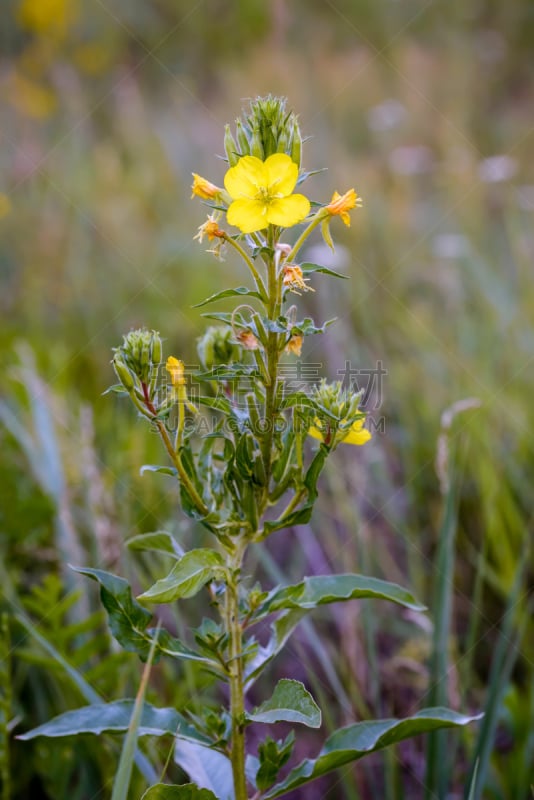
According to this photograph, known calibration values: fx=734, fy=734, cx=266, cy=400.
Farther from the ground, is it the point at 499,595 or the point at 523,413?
the point at 523,413

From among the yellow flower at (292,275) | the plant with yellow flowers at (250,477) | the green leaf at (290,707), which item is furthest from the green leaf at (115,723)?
the yellow flower at (292,275)

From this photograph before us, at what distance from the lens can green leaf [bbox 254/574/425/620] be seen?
88 centimetres

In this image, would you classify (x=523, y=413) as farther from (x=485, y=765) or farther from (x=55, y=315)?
(x=55, y=315)

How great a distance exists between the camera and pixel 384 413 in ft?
7.82

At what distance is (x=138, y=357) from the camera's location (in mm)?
875

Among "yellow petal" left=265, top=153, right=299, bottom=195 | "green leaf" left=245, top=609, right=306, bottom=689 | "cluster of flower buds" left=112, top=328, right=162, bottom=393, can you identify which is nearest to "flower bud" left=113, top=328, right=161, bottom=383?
"cluster of flower buds" left=112, top=328, right=162, bottom=393

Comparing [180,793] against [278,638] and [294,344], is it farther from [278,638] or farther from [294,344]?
[294,344]

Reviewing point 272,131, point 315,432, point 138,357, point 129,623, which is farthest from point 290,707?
point 272,131

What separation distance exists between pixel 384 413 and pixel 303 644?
0.89 m

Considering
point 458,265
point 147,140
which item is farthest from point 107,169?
point 458,265

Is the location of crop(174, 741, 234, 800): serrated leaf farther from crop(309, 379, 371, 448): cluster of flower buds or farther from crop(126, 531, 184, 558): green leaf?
crop(309, 379, 371, 448): cluster of flower buds

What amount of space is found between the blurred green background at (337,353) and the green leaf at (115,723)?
0.14 meters

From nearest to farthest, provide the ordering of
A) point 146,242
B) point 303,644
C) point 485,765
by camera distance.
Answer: point 485,765, point 303,644, point 146,242

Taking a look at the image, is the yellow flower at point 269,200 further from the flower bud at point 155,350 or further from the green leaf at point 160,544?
the green leaf at point 160,544
